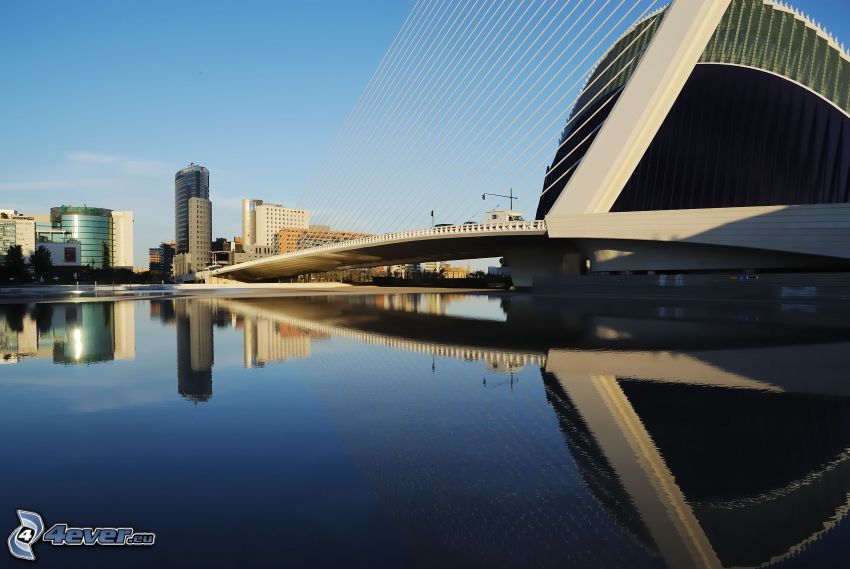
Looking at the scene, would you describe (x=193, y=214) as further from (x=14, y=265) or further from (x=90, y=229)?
(x=14, y=265)

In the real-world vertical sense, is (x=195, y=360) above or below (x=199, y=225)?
below

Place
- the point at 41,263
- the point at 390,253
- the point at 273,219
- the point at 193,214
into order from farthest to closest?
the point at 193,214 → the point at 273,219 → the point at 41,263 → the point at 390,253

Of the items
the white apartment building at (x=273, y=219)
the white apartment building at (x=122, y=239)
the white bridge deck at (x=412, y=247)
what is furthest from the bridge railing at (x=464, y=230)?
the white apartment building at (x=273, y=219)

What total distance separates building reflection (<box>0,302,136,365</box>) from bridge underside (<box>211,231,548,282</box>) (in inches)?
1002

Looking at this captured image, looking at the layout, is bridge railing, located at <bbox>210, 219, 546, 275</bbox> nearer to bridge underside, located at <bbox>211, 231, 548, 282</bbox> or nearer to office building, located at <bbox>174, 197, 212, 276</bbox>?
bridge underside, located at <bbox>211, 231, 548, 282</bbox>

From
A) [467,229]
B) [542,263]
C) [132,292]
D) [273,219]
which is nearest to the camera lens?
[467,229]

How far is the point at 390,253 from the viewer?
2018 inches

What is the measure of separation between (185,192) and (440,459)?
8367 inches

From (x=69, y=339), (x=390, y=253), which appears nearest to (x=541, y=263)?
(x=390, y=253)

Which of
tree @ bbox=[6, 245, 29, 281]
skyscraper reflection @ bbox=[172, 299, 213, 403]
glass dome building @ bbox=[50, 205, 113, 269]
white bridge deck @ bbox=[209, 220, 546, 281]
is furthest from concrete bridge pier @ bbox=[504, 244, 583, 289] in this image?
glass dome building @ bbox=[50, 205, 113, 269]

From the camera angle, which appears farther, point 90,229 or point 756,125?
point 90,229

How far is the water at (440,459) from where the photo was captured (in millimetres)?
2691

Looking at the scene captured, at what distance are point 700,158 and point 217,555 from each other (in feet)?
129

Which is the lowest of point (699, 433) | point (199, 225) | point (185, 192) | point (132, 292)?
point (699, 433)
